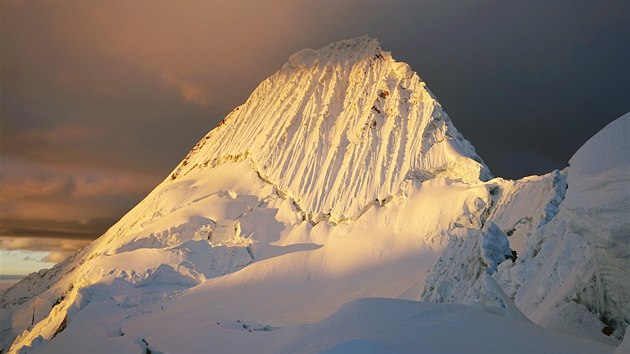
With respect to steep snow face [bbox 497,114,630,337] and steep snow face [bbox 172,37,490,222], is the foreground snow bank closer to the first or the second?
steep snow face [bbox 497,114,630,337]

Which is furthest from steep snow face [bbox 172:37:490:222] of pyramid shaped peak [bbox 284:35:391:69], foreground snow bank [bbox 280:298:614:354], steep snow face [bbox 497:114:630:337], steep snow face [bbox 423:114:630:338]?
foreground snow bank [bbox 280:298:614:354]

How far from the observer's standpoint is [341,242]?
5694 cm

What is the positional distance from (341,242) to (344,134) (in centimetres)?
1700

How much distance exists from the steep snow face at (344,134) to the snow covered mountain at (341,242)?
0.25 meters

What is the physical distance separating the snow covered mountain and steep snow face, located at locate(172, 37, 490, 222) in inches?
9.7

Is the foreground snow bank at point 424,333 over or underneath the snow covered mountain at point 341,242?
underneath

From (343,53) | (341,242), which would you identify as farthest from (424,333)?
(343,53)

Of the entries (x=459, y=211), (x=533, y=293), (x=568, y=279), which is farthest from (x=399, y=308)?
(x=459, y=211)

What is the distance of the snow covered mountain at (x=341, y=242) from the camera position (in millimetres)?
12250

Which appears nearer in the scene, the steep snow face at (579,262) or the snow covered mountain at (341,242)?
the steep snow face at (579,262)

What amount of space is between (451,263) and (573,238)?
360 inches

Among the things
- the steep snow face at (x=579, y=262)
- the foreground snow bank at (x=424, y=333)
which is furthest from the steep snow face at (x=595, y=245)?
the foreground snow bank at (x=424, y=333)

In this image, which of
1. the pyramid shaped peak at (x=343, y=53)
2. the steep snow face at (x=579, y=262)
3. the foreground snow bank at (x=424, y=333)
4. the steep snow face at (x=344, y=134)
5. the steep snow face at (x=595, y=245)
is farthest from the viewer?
the pyramid shaped peak at (x=343, y=53)

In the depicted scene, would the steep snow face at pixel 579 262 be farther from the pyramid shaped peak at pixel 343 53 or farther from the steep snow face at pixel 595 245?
the pyramid shaped peak at pixel 343 53
